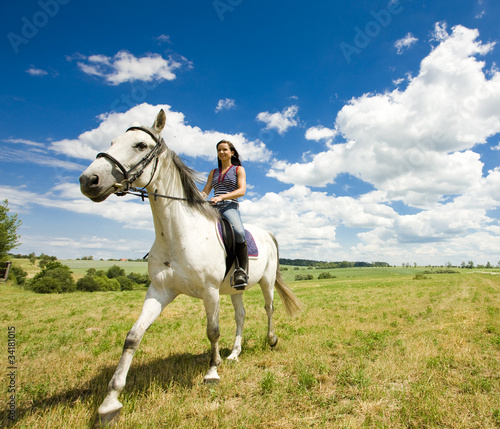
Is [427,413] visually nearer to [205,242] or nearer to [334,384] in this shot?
[334,384]

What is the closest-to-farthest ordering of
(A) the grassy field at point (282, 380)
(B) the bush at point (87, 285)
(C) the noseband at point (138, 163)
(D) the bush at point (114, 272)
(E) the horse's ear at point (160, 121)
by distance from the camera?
(A) the grassy field at point (282, 380), (C) the noseband at point (138, 163), (E) the horse's ear at point (160, 121), (B) the bush at point (87, 285), (D) the bush at point (114, 272)

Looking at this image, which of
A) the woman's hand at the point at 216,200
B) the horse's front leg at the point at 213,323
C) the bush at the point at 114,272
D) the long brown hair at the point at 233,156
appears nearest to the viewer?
the horse's front leg at the point at 213,323

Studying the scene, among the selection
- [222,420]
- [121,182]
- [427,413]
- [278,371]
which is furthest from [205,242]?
[427,413]

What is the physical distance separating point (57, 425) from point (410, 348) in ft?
21.0

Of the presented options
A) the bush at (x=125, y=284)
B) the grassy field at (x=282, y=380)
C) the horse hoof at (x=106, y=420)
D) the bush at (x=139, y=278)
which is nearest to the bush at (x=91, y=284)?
the bush at (x=125, y=284)

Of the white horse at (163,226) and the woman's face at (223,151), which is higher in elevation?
the woman's face at (223,151)

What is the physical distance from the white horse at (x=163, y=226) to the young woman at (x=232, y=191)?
0.96ft

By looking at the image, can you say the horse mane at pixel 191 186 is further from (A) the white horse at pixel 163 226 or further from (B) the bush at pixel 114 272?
(B) the bush at pixel 114 272

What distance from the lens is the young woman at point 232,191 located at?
16.3 ft

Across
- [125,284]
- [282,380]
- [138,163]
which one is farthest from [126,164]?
[125,284]

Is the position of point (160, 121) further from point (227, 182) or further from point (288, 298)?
point (288, 298)

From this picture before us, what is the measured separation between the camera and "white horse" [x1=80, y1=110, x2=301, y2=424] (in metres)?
3.32

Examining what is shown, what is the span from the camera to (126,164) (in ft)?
11.7

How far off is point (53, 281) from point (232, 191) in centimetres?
3895
